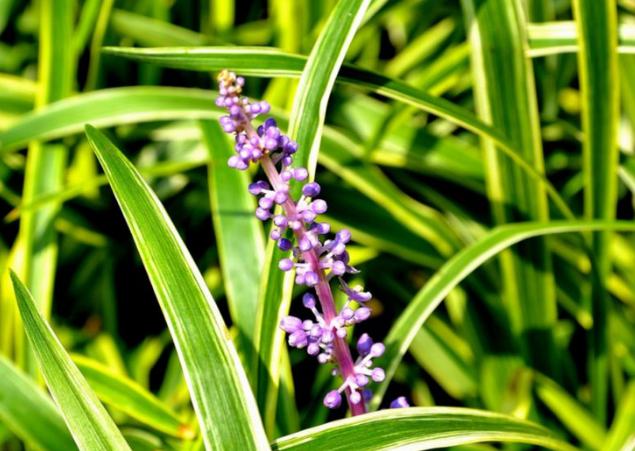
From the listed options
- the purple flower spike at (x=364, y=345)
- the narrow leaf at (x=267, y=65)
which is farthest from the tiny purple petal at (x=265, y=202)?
the narrow leaf at (x=267, y=65)

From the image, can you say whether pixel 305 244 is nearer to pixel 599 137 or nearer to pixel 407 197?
pixel 599 137

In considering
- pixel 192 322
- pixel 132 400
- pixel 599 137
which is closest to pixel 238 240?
pixel 132 400

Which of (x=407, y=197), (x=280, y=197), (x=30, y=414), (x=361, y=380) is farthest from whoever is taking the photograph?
(x=407, y=197)

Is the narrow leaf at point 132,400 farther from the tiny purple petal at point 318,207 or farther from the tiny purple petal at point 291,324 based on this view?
the tiny purple petal at point 318,207

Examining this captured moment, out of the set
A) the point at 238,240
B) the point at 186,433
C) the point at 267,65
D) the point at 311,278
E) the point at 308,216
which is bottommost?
the point at 186,433

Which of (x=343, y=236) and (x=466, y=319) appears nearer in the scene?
(x=343, y=236)

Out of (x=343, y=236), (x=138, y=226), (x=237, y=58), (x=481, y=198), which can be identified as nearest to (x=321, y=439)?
(x=343, y=236)

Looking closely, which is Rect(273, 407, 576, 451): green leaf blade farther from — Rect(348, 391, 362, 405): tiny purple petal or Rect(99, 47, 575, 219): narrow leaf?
Rect(99, 47, 575, 219): narrow leaf

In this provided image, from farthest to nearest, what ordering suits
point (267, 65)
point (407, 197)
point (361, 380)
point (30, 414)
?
point (407, 197) < point (30, 414) < point (267, 65) < point (361, 380)

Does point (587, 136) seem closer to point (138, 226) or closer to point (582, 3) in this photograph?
point (582, 3)
